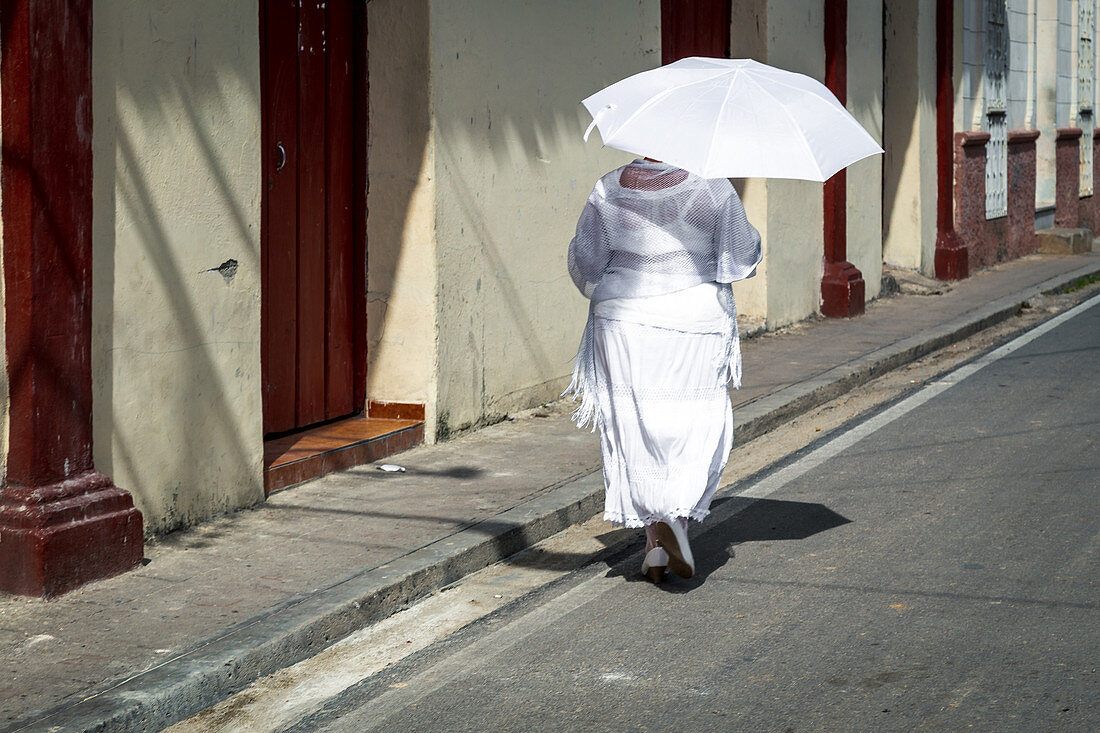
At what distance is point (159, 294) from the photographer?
5.83m

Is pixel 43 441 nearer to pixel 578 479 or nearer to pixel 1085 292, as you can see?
pixel 578 479

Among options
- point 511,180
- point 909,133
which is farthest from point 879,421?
point 909,133

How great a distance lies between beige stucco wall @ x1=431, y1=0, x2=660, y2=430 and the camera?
7.87 metres

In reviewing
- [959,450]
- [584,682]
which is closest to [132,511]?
[584,682]

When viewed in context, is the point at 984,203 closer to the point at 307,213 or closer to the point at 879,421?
the point at 879,421

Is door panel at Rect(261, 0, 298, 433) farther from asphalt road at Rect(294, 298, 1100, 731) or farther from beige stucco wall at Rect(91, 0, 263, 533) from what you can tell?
asphalt road at Rect(294, 298, 1100, 731)

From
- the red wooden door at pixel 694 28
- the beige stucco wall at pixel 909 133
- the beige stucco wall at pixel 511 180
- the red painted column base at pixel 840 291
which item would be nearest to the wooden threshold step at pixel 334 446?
the beige stucco wall at pixel 511 180

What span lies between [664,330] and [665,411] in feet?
1.02

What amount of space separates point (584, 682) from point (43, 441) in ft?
7.24

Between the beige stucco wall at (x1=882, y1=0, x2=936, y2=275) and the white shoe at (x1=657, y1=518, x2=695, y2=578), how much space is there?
11381 millimetres

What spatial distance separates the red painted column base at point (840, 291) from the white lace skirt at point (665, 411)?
8052 millimetres

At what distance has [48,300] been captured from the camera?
516 cm

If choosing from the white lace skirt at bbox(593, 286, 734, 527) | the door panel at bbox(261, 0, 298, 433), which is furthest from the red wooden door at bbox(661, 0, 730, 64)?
the white lace skirt at bbox(593, 286, 734, 527)

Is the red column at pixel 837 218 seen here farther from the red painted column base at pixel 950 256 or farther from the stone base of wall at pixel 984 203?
the stone base of wall at pixel 984 203
